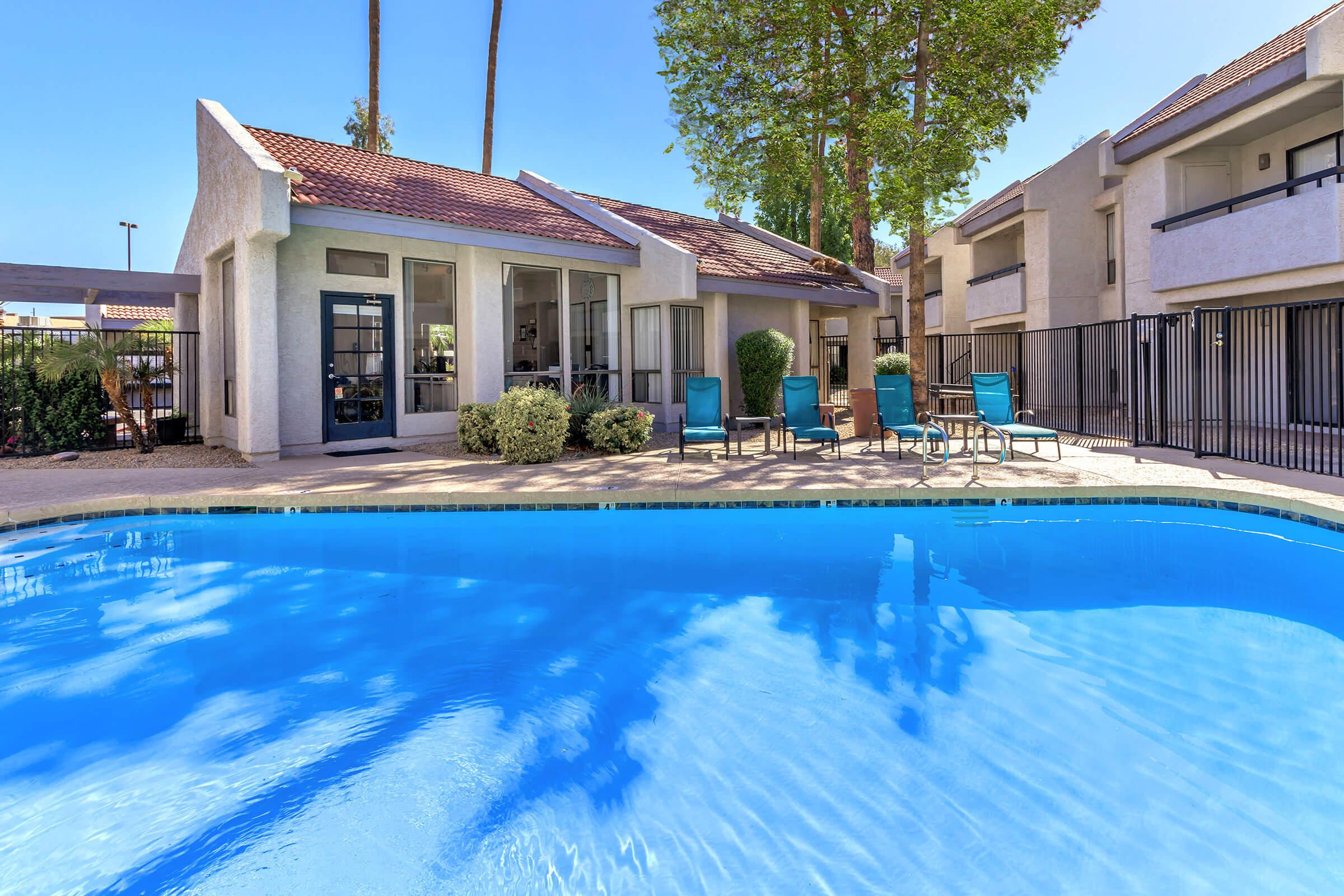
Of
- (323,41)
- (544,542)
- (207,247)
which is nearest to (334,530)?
(544,542)

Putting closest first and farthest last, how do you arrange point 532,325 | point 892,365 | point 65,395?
point 65,395
point 532,325
point 892,365

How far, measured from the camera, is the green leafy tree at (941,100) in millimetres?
12961

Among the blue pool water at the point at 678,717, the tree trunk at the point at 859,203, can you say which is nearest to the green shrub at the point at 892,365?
the tree trunk at the point at 859,203

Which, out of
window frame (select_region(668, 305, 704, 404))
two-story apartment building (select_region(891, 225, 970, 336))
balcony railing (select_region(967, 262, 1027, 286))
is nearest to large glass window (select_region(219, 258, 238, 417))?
window frame (select_region(668, 305, 704, 404))

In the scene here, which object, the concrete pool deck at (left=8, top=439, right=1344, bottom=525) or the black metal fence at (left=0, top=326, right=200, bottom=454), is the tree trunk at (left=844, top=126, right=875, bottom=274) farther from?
the black metal fence at (left=0, top=326, right=200, bottom=454)

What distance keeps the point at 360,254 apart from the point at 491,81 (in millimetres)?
12380

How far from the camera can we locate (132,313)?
28.2m

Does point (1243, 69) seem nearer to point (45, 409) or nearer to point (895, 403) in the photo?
point (895, 403)

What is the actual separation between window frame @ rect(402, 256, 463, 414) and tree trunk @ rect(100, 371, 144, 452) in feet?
13.2

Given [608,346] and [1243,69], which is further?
[608,346]

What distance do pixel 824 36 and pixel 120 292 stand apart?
13.1 metres

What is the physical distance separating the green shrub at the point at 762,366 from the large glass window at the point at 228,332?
918 centimetres

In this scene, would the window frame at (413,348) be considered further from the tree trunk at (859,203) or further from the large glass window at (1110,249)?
the large glass window at (1110,249)

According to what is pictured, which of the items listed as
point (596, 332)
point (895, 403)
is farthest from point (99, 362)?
point (895, 403)
